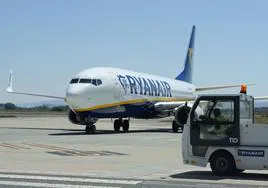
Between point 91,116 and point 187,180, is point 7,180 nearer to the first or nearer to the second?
point 187,180

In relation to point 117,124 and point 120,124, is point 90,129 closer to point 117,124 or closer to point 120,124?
point 117,124

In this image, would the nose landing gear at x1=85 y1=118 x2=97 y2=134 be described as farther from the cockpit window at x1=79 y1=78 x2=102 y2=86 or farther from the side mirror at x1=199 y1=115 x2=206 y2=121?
the side mirror at x1=199 y1=115 x2=206 y2=121

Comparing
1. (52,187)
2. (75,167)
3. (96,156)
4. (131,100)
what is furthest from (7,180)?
(131,100)

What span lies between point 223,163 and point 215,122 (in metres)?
0.98

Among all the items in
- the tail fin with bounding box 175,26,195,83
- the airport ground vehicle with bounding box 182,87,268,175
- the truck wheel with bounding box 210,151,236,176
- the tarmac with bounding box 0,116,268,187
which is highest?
the tail fin with bounding box 175,26,195,83

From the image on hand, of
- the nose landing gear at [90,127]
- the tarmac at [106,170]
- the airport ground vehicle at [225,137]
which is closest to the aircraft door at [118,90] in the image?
the nose landing gear at [90,127]

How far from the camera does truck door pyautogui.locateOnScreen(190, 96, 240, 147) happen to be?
12.6m

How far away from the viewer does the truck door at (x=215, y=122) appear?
1258 centimetres

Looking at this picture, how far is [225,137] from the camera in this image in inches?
497

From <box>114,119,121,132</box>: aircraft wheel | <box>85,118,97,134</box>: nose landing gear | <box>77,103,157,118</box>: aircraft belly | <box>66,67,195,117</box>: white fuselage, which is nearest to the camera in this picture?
<box>66,67,195,117</box>: white fuselage

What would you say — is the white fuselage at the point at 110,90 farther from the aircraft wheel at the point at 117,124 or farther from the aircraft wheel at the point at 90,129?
the aircraft wheel at the point at 117,124

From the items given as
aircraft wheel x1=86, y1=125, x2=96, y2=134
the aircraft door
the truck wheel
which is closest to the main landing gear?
the aircraft door

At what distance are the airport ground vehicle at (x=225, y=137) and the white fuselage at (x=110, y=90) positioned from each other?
18903 millimetres

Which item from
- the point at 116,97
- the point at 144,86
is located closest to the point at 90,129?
the point at 116,97
